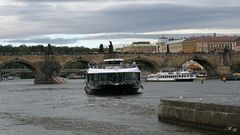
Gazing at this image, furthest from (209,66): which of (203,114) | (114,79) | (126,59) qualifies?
(203,114)

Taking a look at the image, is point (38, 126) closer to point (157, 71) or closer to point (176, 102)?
point (176, 102)

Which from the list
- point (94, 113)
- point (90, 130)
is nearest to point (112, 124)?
point (90, 130)

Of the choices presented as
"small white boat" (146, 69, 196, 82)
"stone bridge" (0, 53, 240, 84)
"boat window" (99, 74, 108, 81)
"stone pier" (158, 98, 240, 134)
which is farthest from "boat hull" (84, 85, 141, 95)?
"small white boat" (146, 69, 196, 82)

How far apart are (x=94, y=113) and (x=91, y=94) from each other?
→ 28.2m

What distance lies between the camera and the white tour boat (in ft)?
214

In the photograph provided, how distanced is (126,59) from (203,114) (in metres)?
104

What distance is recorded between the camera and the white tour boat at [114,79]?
65125 mm

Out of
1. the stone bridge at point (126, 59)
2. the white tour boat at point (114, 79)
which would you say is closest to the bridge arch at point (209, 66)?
the stone bridge at point (126, 59)

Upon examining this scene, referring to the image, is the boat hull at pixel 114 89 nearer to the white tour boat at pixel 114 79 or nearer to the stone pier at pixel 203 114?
the white tour boat at pixel 114 79

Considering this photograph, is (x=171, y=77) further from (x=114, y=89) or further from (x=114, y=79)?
(x=114, y=79)

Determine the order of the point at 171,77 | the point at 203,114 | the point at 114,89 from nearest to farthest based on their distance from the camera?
1. the point at 203,114
2. the point at 114,89
3. the point at 171,77

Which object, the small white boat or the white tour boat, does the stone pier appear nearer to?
the white tour boat

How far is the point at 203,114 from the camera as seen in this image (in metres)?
27.4

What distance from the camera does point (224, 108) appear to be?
2575 cm
